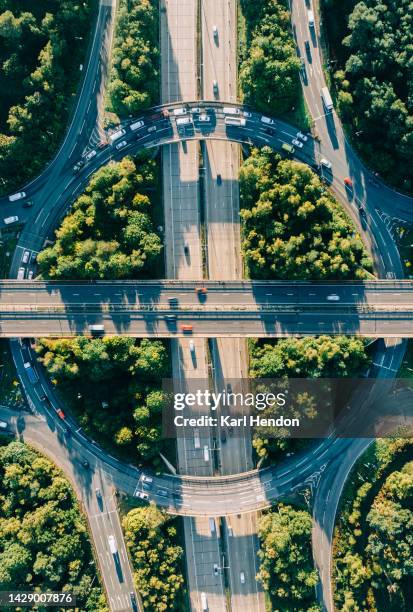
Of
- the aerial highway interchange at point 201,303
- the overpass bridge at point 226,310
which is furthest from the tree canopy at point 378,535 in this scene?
the overpass bridge at point 226,310

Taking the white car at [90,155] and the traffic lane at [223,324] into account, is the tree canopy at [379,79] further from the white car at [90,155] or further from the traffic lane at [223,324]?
the white car at [90,155]

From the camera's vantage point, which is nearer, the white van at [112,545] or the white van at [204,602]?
the white van at [112,545]

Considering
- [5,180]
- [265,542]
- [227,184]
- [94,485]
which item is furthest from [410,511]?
[5,180]

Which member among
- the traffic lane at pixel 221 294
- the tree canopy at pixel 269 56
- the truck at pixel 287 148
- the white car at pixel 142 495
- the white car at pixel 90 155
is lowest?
the white car at pixel 142 495

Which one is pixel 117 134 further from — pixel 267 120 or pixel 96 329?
pixel 96 329

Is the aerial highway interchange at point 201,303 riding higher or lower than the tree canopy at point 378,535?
higher

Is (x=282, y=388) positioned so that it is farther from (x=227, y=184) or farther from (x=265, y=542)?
(x=227, y=184)

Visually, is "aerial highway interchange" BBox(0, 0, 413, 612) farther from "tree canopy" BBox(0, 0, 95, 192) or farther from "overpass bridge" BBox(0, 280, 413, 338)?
"tree canopy" BBox(0, 0, 95, 192)
